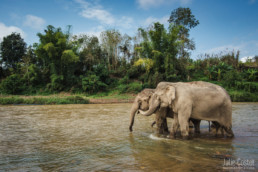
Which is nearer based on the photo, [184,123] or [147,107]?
[184,123]

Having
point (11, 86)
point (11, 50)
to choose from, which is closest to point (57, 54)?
point (11, 86)

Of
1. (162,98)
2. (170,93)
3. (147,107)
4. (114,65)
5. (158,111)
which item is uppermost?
(114,65)

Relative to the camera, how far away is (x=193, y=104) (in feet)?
19.9

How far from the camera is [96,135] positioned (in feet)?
22.5

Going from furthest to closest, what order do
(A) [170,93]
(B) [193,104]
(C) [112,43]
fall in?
(C) [112,43] < (A) [170,93] < (B) [193,104]

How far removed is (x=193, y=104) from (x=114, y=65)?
3075 centimetres

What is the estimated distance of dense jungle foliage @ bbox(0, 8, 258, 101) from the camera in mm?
28594

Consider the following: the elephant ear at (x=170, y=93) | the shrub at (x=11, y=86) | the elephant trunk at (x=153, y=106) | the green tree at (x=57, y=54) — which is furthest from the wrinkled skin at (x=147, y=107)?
the shrub at (x=11, y=86)

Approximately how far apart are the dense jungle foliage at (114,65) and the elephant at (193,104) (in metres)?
18.2

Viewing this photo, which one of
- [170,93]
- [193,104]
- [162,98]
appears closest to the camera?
[193,104]

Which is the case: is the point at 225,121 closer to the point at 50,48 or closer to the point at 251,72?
the point at 50,48

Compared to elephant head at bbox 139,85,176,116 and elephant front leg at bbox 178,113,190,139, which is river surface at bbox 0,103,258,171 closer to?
elephant front leg at bbox 178,113,190,139

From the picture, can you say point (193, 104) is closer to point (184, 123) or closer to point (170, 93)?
point (184, 123)

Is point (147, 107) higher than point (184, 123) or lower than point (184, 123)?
higher
